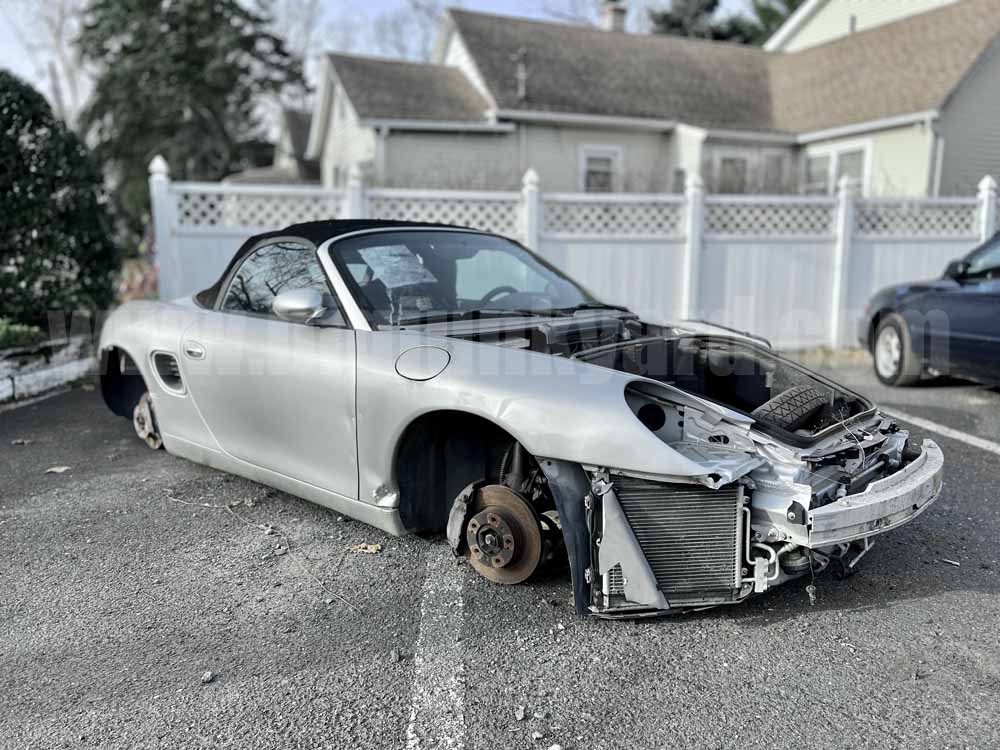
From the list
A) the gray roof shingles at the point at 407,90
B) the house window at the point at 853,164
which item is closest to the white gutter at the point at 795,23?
the house window at the point at 853,164

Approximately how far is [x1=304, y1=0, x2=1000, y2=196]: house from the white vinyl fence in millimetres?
4084

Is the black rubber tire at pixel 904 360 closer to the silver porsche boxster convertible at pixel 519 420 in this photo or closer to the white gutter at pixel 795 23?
the silver porsche boxster convertible at pixel 519 420

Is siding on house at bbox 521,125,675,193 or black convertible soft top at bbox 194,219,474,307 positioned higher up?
siding on house at bbox 521,125,675,193

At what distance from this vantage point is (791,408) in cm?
315

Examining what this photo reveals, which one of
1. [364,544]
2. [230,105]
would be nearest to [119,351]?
[364,544]

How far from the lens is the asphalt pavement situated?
235 centimetres

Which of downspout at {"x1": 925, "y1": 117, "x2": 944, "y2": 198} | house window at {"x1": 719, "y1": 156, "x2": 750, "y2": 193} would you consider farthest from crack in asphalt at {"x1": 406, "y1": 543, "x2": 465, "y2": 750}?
Answer: downspout at {"x1": 925, "y1": 117, "x2": 944, "y2": 198}

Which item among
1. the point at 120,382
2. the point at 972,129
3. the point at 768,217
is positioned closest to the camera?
the point at 120,382

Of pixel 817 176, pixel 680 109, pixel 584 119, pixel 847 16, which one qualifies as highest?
pixel 847 16

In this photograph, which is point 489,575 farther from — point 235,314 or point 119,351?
point 119,351

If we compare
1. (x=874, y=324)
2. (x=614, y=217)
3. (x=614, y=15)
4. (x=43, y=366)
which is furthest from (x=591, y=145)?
(x=43, y=366)

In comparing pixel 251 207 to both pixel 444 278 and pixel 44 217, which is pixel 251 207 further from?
pixel 444 278

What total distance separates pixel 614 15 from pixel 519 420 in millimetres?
22245

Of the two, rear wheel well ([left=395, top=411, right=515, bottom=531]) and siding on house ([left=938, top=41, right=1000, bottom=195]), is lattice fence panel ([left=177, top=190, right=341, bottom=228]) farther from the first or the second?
siding on house ([left=938, top=41, right=1000, bottom=195])
